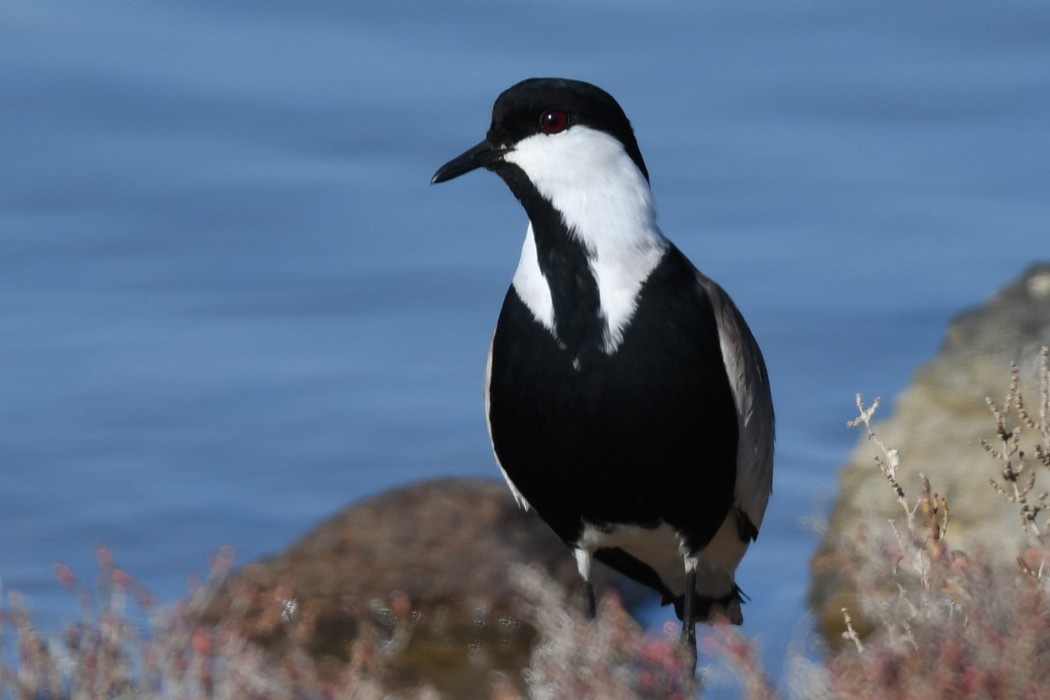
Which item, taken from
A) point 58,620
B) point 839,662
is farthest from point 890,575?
point 58,620

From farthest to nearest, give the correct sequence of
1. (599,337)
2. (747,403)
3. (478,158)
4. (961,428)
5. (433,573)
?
(433,573) → (961,428) → (747,403) → (478,158) → (599,337)

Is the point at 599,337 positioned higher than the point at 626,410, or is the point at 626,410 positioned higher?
the point at 599,337

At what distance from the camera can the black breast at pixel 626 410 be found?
6.05 metres

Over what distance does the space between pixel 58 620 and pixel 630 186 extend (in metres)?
3.57

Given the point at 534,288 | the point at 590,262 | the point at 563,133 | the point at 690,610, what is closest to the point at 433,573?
the point at 690,610

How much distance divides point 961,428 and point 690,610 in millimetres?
1948

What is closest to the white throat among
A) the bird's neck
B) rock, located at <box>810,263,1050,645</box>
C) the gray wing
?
the bird's neck

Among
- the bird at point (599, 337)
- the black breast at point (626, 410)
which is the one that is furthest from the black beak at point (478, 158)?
the black breast at point (626, 410)

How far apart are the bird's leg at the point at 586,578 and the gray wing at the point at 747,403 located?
44 cm

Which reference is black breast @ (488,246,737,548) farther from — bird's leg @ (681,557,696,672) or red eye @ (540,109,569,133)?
red eye @ (540,109,569,133)

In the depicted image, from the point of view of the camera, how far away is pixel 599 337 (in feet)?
19.8

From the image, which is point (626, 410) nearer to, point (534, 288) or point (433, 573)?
point (534, 288)

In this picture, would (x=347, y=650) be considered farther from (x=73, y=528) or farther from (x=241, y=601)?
(x=241, y=601)

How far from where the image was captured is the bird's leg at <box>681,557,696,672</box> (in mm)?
6574
